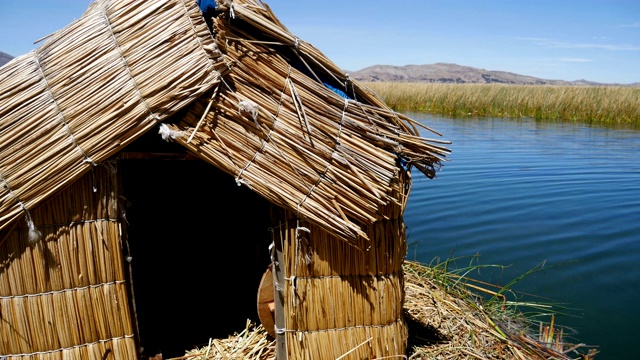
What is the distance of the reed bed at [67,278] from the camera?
96.9 inches

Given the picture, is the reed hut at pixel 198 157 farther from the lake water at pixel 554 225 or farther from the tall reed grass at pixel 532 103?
the tall reed grass at pixel 532 103

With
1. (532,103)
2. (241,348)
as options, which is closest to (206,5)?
(241,348)

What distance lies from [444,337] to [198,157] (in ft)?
7.02

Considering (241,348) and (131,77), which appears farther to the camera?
(241,348)

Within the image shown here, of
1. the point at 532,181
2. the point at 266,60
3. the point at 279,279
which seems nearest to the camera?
the point at 266,60

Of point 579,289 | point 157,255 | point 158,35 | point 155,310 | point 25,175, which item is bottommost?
point 579,289

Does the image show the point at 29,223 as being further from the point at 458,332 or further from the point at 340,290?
the point at 458,332

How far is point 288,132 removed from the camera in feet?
8.50

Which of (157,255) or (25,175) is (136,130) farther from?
(157,255)

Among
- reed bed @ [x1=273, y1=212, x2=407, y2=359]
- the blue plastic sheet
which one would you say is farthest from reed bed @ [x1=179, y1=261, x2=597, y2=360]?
the blue plastic sheet

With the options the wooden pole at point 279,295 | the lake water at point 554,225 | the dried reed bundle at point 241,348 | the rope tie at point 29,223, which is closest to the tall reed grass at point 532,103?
the lake water at point 554,225

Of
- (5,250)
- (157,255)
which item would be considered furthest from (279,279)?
(157,255)

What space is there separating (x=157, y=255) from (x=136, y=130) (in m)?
2.22

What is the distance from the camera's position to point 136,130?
7.96ft
